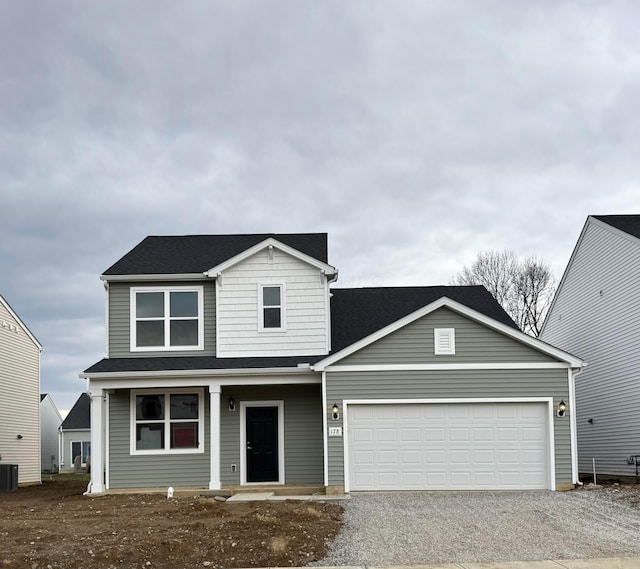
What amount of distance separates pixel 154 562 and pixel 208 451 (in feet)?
31.3

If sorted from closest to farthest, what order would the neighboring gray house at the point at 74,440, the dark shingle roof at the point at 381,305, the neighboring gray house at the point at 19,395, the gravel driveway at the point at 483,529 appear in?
the gravel driveway at the point at 483,529 → the dark shingle roof at the point at 381,305 → the neighboring gray house at the point at 19,395 → the neighboring gray house at the point at 74,440

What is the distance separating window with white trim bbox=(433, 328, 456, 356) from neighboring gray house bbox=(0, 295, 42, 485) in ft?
54.3

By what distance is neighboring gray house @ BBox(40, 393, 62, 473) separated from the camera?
52.0 meters

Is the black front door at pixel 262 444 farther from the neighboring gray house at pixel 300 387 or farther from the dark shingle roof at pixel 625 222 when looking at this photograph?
the dark shingle roof at pixel 625 222

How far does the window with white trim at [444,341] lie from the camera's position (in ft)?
63.5

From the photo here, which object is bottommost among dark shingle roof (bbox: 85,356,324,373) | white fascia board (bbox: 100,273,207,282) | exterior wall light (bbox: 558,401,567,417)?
exterior wall light (bbox: 558,401,567,417)

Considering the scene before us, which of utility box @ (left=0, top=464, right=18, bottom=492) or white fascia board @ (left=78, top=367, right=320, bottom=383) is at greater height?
white fascia board @ (left=78, top=367, right=320, bottom=383)

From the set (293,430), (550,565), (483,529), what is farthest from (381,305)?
(550,565)

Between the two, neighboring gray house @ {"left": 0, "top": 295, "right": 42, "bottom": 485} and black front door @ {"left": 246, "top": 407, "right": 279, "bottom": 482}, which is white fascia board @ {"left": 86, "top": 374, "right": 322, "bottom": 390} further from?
neighboring gray house @ {"left": 0, "top": 295, "right": 42, "bottom": 485}

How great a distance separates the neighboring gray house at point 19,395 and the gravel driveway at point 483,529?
16.2m

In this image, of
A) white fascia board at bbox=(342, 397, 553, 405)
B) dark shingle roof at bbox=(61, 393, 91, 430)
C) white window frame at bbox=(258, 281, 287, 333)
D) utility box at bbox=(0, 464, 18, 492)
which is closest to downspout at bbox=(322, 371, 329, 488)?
white fascia board at bbox=(342, 397, 553, 405)

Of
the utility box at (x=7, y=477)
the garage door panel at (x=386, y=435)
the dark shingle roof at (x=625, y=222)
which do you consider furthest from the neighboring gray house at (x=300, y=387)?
the utility box at (x=7, y=477)

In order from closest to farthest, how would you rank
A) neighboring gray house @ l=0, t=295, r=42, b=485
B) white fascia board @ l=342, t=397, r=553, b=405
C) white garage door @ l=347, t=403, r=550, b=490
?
1. white garage door @ l=347, t=403, r=550, b=490
2. white fascia board @ l=342, t=397, r=553, b=405
3. neighboring gray house @ l=0, t=295, r=42, b=485

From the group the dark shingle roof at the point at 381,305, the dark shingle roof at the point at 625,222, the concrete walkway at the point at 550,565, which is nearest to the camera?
the concrete walkway at the point at 550,565
